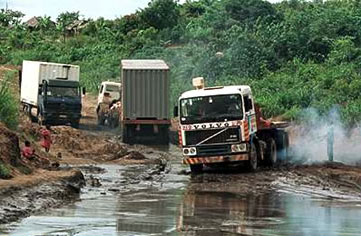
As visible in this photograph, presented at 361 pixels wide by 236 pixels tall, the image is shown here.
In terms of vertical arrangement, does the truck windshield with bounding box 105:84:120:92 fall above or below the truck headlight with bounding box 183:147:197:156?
above

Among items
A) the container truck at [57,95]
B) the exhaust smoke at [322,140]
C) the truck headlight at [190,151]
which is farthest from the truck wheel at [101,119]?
the truck headlight at [190,151]

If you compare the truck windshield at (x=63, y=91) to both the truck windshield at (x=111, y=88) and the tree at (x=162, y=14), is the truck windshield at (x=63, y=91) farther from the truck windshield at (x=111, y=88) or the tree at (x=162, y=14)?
the tree at (x=162, y=14)

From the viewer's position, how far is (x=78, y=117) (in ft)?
149

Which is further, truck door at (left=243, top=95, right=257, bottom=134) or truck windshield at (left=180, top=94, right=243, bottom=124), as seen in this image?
truck door at (left=243, top=95, right=257, bottom=134)

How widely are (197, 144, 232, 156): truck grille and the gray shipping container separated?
13825 millimetres

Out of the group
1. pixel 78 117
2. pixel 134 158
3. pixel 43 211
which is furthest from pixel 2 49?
pixel 43 211

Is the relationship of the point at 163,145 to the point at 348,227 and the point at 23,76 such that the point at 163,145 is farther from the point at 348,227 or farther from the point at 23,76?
the point at 348,227

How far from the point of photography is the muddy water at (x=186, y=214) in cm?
1418

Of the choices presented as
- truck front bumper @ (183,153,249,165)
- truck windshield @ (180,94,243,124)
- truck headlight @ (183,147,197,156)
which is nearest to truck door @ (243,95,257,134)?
truck windshield @ (180,94,243,124)

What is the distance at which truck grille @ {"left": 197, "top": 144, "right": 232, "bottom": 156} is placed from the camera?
82.7 ft

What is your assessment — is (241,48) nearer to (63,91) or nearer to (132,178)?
(63,91)

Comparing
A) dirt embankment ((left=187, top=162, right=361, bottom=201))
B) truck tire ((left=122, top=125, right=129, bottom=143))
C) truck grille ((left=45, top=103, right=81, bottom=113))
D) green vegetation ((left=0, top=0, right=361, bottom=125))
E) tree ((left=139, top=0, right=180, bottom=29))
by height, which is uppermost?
tree ((left=139, top=0, right=180, bottom=29))

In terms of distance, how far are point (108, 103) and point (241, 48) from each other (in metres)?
13.5

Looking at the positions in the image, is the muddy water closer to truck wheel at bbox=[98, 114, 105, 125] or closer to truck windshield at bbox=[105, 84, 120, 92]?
truck wheel at bbox=[98, 114, 105, 125]
